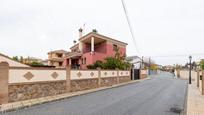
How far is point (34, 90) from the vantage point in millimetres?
12641

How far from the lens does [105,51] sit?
3709cm

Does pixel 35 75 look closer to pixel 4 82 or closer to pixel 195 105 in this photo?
pixel 4 82

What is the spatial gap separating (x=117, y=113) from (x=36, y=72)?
6.41m

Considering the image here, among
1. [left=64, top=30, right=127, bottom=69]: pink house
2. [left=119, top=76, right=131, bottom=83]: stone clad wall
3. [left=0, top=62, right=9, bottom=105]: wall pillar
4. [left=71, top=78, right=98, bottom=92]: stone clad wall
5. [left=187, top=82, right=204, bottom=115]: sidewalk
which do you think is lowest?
[left=119, top=76, right=131, bottom=83]: stone clad wall

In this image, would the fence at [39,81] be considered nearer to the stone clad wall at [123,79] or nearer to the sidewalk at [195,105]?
the sidewalk at [195,105]

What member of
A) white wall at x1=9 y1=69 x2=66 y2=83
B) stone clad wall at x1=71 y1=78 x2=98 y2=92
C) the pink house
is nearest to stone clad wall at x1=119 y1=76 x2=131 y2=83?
the pink house

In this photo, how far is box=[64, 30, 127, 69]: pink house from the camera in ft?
113

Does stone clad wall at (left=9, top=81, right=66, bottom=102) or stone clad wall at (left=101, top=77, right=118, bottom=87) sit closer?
stone clad wall at (left=9, top=81, right=66, bottom=102)

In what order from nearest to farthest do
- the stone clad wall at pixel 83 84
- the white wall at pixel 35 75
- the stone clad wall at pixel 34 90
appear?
the stone clad wall at pixel 34 90
the white wall at pixel 35 75
the stone clad wall at pixel 83 84

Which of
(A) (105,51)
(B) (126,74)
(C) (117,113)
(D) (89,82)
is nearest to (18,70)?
(C) (117,113)

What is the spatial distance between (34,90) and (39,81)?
2.33ft

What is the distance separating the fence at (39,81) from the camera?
10773 millimetres

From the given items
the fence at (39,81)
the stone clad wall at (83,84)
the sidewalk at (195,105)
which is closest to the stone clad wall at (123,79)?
the stone clad wall at (83,84)

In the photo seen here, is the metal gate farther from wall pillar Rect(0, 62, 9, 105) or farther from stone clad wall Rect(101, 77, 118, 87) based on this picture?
wall pillar Rect(0, 62, 9, 105)
